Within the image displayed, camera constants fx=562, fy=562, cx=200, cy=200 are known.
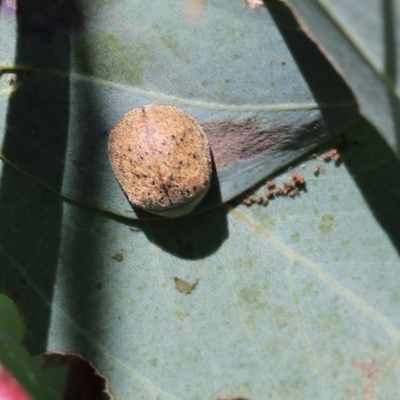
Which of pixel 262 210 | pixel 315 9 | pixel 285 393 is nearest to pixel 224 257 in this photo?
pixel 262 210

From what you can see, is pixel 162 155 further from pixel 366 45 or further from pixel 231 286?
pixel 366 45

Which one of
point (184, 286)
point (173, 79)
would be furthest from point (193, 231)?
point (173, 79)

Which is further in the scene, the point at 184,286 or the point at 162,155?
the point at 184,286

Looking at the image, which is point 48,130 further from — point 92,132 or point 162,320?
point 162,320

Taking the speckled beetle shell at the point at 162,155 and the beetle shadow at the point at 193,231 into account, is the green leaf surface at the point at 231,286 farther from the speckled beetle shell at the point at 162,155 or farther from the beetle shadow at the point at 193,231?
the speckled beetle shell at the point at 162,155

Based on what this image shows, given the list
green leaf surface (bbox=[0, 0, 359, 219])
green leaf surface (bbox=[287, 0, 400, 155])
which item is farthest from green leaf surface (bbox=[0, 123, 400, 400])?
green leaf surface (bbox=[287, 0, 400, 155])

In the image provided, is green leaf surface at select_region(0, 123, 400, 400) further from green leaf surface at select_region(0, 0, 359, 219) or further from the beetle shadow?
green leaf surface at select_region(0, 0, 359, 219)
